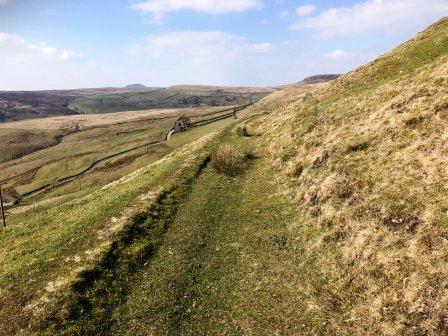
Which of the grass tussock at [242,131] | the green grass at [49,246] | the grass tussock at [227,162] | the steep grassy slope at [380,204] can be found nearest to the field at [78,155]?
the grass tussock at [242,131]

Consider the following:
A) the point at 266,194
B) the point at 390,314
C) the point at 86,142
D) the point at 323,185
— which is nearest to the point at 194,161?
the point at 266,194

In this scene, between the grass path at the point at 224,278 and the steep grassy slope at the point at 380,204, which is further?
the grass path at the point at 224,278

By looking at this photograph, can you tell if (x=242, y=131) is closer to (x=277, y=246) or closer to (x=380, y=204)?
(x=277, y=246)

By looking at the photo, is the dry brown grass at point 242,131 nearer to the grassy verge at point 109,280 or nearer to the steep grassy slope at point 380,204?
the steep grassy slope at point 380,204

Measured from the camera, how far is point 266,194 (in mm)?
33875

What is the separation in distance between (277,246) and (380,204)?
6.78 metres

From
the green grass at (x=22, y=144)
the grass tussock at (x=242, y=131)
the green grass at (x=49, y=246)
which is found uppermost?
the grass tussock at (x=242, y=131)

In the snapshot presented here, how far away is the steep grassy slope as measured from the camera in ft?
57.7

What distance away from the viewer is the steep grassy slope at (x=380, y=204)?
17578mm

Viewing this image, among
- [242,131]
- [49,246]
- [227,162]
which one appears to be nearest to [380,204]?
[227,162]

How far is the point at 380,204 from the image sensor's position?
2283 cm

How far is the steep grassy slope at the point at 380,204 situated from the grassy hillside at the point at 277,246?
0.08 meters

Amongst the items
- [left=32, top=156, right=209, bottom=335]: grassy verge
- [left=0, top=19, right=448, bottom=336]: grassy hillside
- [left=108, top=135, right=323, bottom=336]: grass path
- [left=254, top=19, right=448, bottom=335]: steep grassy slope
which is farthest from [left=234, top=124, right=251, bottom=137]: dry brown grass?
[left=32, top=156, right=209, bottom=335]: grassy verge

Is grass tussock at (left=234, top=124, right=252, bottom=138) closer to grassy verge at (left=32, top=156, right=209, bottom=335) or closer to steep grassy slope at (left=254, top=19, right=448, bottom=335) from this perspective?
steep grassy slope at (left=254, top=19, right=448, bottom=335)
